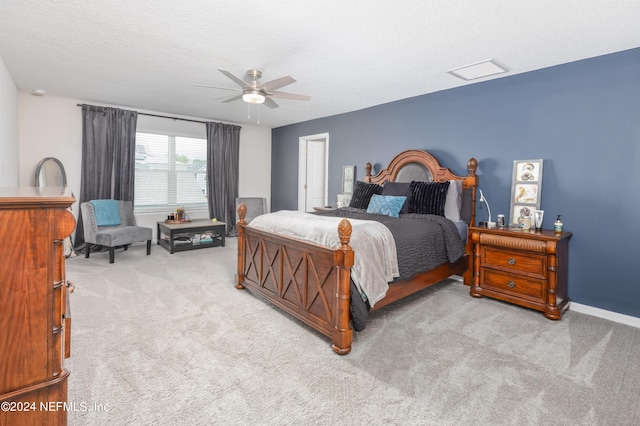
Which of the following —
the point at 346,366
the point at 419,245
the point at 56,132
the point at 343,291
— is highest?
the point at 56,132

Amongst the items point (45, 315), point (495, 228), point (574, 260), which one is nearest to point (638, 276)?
point (574, 260)

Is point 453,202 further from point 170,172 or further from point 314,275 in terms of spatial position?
point 170,172

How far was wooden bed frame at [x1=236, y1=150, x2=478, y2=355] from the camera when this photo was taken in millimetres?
2287

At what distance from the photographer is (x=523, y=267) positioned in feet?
10.3

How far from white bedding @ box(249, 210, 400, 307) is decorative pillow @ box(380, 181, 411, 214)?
1287 mm

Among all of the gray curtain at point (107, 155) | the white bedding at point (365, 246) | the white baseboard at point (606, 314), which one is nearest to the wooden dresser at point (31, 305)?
the white bedding at point (365, 246)

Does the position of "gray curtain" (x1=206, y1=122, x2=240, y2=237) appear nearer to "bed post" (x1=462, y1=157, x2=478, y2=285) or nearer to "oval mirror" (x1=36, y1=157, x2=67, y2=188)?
"oval mirror" (x1=36, y1=157, x2=67, y2=188)


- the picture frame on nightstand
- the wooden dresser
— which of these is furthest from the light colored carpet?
the picture frame on nightstand

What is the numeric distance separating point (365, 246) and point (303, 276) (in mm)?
578

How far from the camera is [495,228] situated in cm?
335

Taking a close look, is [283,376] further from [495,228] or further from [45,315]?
[495,228]

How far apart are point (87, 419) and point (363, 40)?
A: 3.16 m

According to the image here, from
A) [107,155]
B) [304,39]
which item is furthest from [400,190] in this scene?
[107,155]

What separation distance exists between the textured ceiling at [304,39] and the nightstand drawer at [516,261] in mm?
1865
